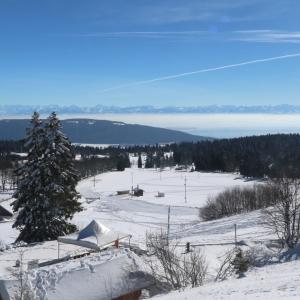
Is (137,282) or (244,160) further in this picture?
(244,160)

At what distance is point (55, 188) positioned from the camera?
36.3 m

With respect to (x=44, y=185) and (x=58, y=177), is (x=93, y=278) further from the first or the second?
(x=58, y=177)

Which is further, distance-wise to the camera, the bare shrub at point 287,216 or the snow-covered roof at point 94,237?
the bare shrub at point 287,216

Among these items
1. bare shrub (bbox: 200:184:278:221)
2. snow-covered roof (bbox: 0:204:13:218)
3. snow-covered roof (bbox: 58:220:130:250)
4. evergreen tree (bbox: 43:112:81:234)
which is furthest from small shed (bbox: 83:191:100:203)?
snow-covered roof (bbox: 58:220:130:250)

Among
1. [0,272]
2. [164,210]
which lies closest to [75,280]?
[0,272]

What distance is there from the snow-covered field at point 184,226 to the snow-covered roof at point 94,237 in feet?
4.41

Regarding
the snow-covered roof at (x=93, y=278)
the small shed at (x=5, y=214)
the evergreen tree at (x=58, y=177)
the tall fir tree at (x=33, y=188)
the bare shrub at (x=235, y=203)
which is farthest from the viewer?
the small shed at (x=5, y=214)

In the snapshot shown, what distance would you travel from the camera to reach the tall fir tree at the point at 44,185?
3644 centimetres

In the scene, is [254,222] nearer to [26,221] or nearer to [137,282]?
[26,221]

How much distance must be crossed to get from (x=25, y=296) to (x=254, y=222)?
126 feet

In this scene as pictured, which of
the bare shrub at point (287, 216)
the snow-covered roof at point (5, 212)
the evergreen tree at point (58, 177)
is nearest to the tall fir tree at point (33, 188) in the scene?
the evergreen tree at point (58, 177)

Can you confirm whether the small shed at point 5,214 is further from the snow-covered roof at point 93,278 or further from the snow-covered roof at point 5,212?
the snow-covered roof at point 93,278

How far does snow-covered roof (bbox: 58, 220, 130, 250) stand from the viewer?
30203mm

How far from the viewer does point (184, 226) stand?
218 ft
